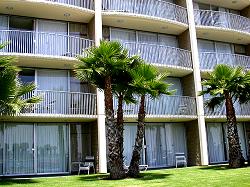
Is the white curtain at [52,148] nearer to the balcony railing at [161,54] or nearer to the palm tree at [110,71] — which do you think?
the palm tree at [110,71]

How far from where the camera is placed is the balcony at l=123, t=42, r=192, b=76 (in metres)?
24.1

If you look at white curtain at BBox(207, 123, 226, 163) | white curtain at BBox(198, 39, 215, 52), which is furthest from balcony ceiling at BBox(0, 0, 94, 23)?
white curtain at BBox(207, 123, 226, 163)

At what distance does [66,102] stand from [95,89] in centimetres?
189

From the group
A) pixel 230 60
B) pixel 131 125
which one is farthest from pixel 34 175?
pixel 230 60

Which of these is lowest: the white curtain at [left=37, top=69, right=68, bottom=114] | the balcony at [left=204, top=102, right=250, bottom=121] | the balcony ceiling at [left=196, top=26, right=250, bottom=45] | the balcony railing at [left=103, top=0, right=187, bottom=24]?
the balcony at [left=204, top=102, right=250, bottom=121]

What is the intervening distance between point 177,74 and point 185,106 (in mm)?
2464

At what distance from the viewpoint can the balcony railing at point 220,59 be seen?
26.8m

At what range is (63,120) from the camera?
2205cm

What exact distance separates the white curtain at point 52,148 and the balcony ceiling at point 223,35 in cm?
1209

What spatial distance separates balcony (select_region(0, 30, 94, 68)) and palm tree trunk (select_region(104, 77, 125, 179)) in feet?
17.2

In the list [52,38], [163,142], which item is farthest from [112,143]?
[163,142]

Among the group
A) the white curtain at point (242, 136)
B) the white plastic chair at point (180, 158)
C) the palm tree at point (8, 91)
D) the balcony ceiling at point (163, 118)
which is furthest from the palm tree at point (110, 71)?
the white curtain at point (242, 136)

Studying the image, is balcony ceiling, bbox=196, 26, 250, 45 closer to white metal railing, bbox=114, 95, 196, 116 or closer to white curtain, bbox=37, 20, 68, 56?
white metal railing, bbox=114, 95, 196, 116

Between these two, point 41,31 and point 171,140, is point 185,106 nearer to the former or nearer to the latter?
point 171,140
